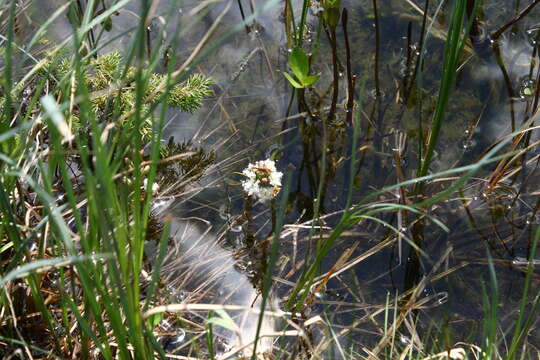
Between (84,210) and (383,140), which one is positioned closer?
(84,210)

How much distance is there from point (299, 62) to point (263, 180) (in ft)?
1.55

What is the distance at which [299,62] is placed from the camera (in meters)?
2.11

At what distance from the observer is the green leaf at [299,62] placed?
2.09 m

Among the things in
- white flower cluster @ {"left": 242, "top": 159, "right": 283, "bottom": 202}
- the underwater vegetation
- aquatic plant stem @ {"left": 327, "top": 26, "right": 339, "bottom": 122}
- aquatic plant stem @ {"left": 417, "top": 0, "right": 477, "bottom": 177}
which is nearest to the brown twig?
the underwater vegetation

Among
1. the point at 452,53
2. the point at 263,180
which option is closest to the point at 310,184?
the point at 263,180

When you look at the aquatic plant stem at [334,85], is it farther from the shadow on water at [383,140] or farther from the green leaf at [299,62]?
the green leaf at [299,62]

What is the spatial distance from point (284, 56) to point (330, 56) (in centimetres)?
19

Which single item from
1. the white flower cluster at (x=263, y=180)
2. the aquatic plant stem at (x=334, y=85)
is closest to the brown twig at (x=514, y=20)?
the aquatic plant stem at (x=334, y=85)

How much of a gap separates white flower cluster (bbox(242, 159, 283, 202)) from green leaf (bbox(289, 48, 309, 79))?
1.28 feet

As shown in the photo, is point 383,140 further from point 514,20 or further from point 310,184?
point 514,20

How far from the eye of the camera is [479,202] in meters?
2.10

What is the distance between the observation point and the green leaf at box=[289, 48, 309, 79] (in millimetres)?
2090

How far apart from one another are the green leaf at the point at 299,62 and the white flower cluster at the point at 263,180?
0.39 meters

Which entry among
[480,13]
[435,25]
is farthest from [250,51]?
[480,13]
